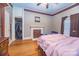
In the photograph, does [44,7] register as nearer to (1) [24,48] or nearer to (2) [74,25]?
(2) [74,25]

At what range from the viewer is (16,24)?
1.33m

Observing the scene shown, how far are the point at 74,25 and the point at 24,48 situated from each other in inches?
29.5

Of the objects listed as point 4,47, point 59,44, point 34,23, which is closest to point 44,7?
point 34,23

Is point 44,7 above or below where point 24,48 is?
above

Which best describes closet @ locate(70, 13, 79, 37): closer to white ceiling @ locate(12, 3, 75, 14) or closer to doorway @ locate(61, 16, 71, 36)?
doorway @ locate(61, 16, 71, 36)

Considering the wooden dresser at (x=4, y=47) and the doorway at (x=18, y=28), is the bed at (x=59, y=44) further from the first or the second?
the wooden dresser at (x=4, y=47)

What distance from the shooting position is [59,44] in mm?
1282

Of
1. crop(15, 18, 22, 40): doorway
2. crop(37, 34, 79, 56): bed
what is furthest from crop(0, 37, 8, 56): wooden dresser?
crop(37, 34, 79, 56): bed

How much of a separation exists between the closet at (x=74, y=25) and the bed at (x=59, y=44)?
2.7 inches

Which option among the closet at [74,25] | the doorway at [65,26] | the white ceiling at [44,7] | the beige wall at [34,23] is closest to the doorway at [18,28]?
the beige wall at [34,23]

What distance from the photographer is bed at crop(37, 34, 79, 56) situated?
3.82 ft

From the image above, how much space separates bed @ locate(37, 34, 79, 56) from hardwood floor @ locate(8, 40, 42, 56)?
11 cm

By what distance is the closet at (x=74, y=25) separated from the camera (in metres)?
1.24

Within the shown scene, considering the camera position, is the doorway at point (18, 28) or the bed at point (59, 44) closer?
the bed at point (59, 44)
